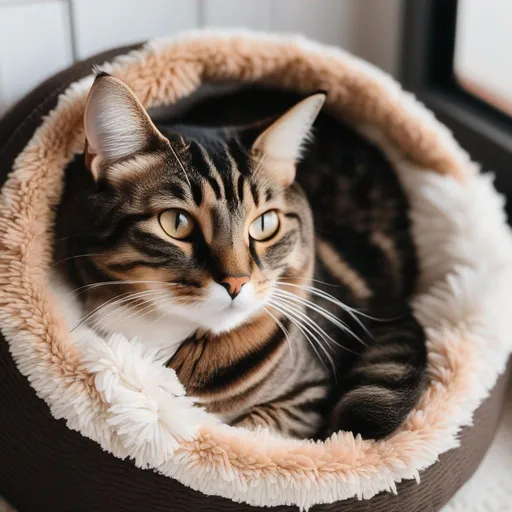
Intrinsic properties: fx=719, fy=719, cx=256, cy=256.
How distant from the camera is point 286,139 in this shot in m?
1.00

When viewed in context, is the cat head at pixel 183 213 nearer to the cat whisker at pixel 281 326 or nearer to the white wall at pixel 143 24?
the cat whisker at pixel 281 326

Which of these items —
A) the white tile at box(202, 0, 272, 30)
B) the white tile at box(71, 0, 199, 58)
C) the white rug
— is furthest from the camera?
the white tile at box(202, 0, 272, 30)

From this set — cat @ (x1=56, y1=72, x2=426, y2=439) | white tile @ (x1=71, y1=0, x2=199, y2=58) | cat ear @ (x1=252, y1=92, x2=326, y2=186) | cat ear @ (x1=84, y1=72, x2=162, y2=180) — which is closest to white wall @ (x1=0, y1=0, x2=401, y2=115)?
white tile @ (x1=71, y1=0, x2=199, y2=58)

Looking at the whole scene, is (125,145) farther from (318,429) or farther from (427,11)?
(427,11)

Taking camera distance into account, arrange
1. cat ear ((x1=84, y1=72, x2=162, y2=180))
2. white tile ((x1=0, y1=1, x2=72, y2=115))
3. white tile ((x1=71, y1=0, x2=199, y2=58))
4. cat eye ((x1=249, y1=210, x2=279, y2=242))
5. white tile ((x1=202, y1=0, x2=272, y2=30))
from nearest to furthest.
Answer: cat ear ((x1=84, y1=72, x2=162, y2=180)) < cat eye ((x1=249, y1=210, x2=279, y2=242)) < white tile ((x1=0, y1=1, x2=72, y2=115)) < white tile ((x1=71, y1=0, x2=199, y2=58)) < white tile ((x1=202, y1=0, x2=272, y2=30))

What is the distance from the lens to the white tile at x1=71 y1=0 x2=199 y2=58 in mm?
1314

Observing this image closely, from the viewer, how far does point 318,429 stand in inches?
41.4

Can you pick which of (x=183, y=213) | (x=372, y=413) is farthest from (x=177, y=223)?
(x=372, y=413)

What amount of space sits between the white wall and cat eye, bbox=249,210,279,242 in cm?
56

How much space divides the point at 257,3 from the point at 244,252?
0.85 m

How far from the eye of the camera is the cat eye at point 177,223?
90 centimetres

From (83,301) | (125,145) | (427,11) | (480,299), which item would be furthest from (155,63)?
(427,11)

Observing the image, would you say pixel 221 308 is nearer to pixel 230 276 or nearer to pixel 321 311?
pixel 230 276

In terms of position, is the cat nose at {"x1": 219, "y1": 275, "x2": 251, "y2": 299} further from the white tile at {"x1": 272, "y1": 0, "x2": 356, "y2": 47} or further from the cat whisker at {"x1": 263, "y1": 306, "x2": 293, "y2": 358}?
the white tile at {"x1": 272, "y1": 0, "x2": 356, "y2": 47}
